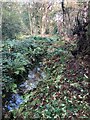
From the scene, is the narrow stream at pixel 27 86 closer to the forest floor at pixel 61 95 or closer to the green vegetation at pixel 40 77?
the green vegetation at pixel 40 77

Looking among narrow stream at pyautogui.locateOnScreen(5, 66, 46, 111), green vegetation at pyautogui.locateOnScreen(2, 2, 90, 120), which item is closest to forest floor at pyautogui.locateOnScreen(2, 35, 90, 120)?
green vegetation at pyautogui.locateOnScreen(2, 2, 90, 120)

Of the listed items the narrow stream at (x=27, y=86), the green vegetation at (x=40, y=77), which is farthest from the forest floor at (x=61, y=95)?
the narrow stream at (x=27, y=86)

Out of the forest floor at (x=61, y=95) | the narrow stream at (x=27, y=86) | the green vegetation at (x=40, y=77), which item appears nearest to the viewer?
the forest floor at (x=61, y=95)

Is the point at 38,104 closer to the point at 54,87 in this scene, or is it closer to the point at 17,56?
the point at 54,87

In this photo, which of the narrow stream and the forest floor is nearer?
the forest floor

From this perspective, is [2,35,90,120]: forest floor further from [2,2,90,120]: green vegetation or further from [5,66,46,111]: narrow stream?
[5,66,46,111]: narrow stream

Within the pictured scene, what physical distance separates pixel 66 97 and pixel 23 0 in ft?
15.4

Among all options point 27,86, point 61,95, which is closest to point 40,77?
point 27,86

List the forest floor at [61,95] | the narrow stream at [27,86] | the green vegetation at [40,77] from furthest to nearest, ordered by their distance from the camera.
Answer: the narrow stream at [27,86] → the green vegetation at [40,77] → the forest floor at [61,95]

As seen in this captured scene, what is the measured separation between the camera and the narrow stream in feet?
12.6

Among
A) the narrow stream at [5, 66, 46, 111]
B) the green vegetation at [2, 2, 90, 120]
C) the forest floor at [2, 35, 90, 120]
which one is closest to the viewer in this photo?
the forest floor at [2, 35, 90, 120]

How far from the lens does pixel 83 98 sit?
3576 millimetres

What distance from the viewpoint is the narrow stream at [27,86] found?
3842mm

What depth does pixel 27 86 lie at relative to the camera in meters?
4.31
